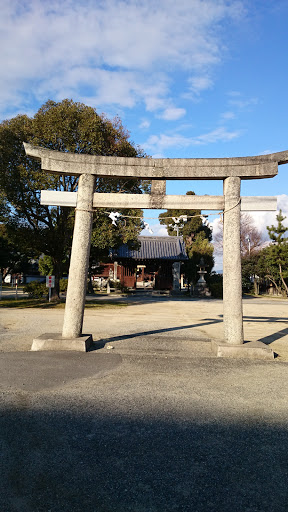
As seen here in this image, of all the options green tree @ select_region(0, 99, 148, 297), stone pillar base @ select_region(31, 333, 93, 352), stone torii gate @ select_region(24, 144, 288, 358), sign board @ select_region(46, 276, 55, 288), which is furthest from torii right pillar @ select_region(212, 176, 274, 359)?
sign board @ select_region(46, 276, 55, 288)

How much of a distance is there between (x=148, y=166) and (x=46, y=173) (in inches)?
313

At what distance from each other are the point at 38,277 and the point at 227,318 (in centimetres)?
3550

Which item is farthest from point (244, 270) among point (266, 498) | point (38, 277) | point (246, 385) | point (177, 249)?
point (266, 498)

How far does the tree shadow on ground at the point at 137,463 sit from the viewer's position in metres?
2.19

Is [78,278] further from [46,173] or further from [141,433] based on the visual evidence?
[46,173]

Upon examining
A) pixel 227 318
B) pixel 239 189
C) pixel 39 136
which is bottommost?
pixel 227 318

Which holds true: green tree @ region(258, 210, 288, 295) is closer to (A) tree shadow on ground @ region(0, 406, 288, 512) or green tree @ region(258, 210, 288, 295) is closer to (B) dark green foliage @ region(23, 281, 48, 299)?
(B) dark green foliage @ region(23, 281, 48, 299)

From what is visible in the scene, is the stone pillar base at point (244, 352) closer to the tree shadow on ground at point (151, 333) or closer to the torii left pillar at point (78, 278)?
the tree shadow on ground at point (151, 333)

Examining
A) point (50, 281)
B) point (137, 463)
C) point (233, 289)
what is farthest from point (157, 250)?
point (137, 463)

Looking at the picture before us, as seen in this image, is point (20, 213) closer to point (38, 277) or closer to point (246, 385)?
point (246, 385)

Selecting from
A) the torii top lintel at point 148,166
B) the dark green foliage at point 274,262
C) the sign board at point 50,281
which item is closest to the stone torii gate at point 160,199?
the torii top lintel at point 148,166

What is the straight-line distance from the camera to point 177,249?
32.7 metres

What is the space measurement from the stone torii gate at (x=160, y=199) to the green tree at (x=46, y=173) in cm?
785

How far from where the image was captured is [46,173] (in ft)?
43.6
